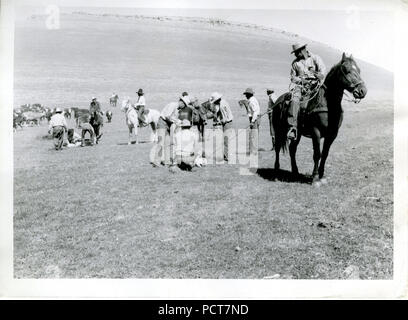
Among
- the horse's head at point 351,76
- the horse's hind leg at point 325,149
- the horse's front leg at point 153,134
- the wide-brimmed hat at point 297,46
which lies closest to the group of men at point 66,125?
the horse's front leg at point 153,134

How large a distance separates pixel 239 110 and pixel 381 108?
5.33ft

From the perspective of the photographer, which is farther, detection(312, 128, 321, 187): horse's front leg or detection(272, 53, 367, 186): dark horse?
detection(312, 128, 321, 187): horse's front leg

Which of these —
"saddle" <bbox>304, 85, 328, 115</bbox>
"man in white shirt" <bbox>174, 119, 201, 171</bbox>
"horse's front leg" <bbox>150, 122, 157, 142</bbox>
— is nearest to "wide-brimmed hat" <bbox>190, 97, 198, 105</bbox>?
"man in white shirt" <bbox>174, 119, 201, 171</bbox>

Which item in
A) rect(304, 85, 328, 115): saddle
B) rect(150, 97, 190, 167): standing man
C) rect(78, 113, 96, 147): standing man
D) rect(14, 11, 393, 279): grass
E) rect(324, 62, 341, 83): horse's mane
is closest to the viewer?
rect(14, 11, 393, 279): grass

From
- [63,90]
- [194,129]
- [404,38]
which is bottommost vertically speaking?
[194,129]

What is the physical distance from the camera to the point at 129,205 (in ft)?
18.7

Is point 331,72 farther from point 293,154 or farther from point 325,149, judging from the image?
point 293,154

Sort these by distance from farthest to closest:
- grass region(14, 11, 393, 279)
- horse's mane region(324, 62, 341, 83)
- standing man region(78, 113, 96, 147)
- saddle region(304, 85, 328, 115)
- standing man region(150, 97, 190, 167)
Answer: standing man region(150, 97, 190, 167) < standing man region(78, 113, 96, 147) < saddle region(304, 85, 328, 115) < horse's mane region(324, 62, 341, 83) < grass region(14, 11, 393, 279)

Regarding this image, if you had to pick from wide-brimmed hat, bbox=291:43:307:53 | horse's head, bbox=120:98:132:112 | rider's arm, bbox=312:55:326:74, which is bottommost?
horse's head, bbox=120:98:132:112

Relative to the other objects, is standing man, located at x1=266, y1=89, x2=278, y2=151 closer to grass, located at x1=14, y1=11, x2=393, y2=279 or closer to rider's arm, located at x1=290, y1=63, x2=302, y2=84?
grass, located at x1=14, y1=11, x2=393, y2=279

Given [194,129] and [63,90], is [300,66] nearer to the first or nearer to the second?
[194,129]

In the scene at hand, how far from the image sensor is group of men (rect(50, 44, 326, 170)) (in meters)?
5.85

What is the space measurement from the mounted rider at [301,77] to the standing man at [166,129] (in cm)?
125
